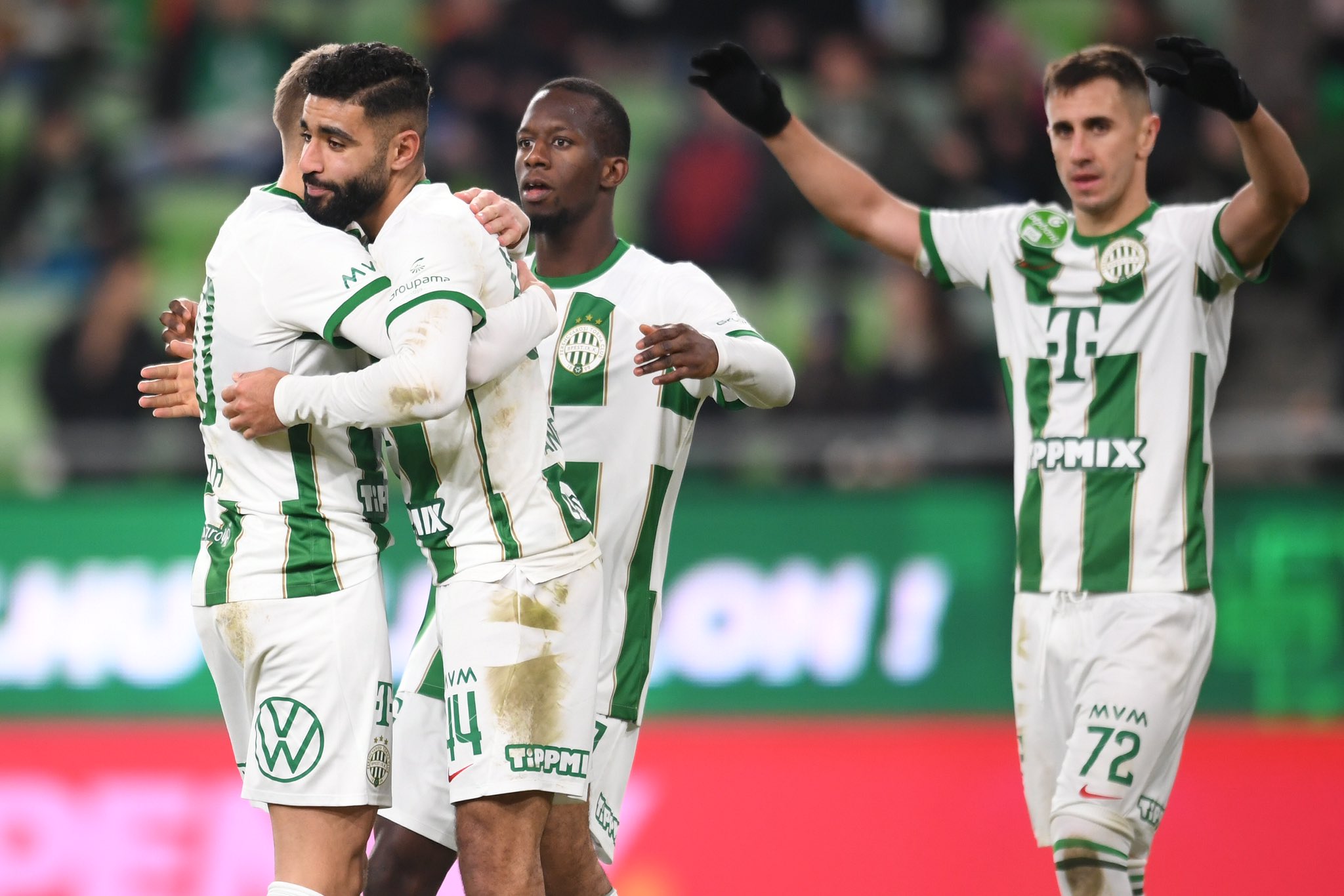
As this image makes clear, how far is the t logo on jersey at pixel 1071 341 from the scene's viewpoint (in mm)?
4695

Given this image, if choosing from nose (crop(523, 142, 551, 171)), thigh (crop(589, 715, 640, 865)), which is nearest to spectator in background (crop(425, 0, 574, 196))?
nose (crop(523, 142, 551, 171))

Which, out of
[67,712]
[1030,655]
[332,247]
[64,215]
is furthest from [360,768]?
[64,215]

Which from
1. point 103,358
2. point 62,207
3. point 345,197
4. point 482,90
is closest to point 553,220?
point 345,197

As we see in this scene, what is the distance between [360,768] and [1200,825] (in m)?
3.28

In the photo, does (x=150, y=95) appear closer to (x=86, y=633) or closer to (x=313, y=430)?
(x=86, y=633)

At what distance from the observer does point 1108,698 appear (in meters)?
4.48

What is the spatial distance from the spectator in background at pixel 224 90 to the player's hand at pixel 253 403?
804 centimetres

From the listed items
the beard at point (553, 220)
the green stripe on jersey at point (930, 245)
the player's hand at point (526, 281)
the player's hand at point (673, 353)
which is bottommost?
the player's hand at point (673, 353)

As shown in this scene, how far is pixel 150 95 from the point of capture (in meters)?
11.8

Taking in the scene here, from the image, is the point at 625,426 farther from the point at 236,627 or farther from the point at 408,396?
the point at 236,627

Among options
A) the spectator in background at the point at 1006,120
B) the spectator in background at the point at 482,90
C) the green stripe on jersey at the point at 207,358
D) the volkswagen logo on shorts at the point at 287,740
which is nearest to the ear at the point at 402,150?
the green stripe on jersey at the point at 207,358

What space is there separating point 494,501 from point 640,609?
86cm

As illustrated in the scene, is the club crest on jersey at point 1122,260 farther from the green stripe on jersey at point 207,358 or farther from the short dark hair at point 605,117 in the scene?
the green stripe on jersey at point 207,358

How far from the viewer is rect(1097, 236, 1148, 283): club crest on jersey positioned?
4.69 m
